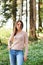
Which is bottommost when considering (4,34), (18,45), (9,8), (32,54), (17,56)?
(32,54)

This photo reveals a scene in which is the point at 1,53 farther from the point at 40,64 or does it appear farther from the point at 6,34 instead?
the point at 40,64

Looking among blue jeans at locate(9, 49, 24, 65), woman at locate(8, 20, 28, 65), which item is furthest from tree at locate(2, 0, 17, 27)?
blue jeans at locate(9, 49, 24, 65)

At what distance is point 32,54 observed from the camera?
4648mm

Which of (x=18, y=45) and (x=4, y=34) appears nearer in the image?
(x=18, y=45)

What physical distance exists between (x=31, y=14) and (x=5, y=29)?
782mm

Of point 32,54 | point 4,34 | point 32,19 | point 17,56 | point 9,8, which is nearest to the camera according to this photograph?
point 17,56

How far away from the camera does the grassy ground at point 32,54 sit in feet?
14.9

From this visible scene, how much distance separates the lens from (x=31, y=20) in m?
5.08

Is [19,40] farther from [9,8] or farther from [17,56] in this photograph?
[9,8]

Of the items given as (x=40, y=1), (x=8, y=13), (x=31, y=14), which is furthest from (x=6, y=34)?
(x=40, y=1)

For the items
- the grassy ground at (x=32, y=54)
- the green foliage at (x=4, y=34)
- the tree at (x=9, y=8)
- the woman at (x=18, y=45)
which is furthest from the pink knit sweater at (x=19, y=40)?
the tree at (x=9, y=8)

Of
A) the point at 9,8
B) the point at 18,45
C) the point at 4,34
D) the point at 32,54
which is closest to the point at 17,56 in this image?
the point at 18,45

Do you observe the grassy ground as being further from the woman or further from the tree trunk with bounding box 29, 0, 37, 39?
the woman

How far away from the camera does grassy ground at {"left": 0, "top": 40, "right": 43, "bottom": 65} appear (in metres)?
4.54
